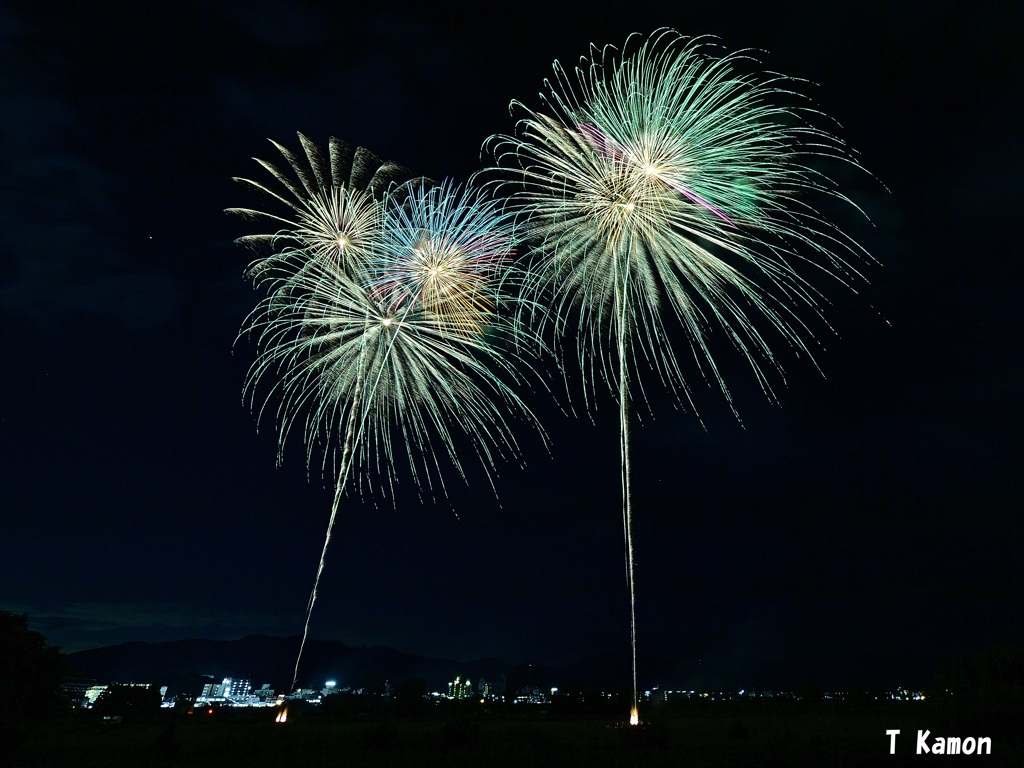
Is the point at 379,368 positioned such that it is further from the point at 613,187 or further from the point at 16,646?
the point at 16,646

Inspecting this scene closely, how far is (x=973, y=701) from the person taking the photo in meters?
33.4

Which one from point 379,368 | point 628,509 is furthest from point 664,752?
point 379,368

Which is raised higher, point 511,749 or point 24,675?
point 24,675

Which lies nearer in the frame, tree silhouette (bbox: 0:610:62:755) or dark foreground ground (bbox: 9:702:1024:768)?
dark foreground ground (bbox: 9:702:1024:768)

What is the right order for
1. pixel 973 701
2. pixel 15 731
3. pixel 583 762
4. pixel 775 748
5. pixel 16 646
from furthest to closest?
pixel 16 646
pixel 15 731
pixel 973 701
pixel 583 762
pixel 775 748

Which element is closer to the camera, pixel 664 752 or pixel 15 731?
pixel 664 752

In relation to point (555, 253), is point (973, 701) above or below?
below

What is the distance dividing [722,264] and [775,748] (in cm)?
1741

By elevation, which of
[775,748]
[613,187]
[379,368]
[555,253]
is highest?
[613,187]

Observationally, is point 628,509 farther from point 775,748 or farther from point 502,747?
point 502,747

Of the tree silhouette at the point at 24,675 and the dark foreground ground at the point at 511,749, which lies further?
the tree silhouette at the point at 24,675

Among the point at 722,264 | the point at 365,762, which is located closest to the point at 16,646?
the point at 365,762

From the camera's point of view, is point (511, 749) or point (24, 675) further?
point (24, 675)

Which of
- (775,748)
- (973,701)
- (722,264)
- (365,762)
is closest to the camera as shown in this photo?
(722,264)
